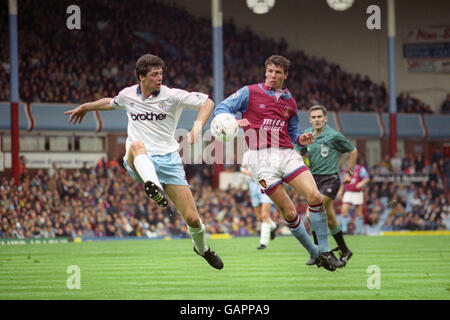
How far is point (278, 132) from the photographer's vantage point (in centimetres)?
942

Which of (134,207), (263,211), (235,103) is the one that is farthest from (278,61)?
(134,207)

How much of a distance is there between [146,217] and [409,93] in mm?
18516

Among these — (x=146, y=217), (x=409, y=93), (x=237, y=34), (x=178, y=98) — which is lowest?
(x=146, y=217)

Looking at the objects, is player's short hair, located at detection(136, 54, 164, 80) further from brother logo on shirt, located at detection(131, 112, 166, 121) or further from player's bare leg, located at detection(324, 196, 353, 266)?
player's bare leg, located at detection(324, 196, 353, 266)

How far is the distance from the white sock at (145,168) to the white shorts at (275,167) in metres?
1.68

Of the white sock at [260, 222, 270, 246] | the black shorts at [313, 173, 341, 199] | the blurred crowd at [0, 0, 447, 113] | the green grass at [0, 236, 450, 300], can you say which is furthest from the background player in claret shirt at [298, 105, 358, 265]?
the blurred crowd at [0, 0, 447, 113]

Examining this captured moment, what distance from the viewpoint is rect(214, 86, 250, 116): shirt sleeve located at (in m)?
9.07

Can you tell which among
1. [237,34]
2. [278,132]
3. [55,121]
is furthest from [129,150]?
[237,34]

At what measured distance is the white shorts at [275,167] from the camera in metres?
9.30

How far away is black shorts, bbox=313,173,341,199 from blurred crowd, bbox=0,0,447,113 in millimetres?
16244

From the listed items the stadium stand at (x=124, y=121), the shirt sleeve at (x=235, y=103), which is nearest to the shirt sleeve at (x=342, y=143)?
the shirt sleeve at (x=235, y=103)

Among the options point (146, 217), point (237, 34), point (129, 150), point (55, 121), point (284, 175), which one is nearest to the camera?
point (129, 150)

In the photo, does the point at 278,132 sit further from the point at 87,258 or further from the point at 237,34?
the point at 237,34

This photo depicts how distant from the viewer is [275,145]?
9.40 m
